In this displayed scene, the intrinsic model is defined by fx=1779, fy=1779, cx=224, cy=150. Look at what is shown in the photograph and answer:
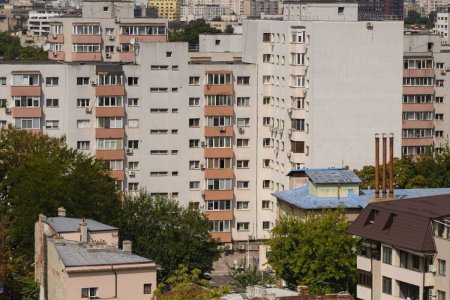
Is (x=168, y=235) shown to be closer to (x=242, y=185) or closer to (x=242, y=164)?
(x=242, y=185)

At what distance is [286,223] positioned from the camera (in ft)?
260

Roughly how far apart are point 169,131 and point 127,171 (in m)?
3.45

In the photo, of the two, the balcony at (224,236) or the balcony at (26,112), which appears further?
the balcony at (224,236)

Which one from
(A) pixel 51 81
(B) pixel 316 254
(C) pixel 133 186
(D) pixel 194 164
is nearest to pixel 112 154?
(C) pixel 133 186

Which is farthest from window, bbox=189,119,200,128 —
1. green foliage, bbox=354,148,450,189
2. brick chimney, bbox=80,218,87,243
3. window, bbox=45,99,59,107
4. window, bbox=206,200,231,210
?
brick chimney, bbox=80,218,87,243

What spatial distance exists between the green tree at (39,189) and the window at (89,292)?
10.7 m

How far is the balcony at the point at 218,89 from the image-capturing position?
347ft

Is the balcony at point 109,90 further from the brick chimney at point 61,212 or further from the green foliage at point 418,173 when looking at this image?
the brick chimney at point 61,212

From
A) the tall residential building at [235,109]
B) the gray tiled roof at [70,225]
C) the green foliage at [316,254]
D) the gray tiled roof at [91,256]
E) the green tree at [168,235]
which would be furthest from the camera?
the tall residential building at [235,109]

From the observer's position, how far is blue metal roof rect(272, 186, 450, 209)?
84506 millimetres

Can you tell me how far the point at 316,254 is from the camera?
76.6 m

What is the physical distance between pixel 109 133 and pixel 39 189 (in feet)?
63.3

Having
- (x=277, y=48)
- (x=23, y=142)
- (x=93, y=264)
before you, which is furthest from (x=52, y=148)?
(x=93, y=264)

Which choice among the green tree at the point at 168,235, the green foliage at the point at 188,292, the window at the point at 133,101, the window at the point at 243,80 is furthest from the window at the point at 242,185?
the green foliage at the point at 188,292
